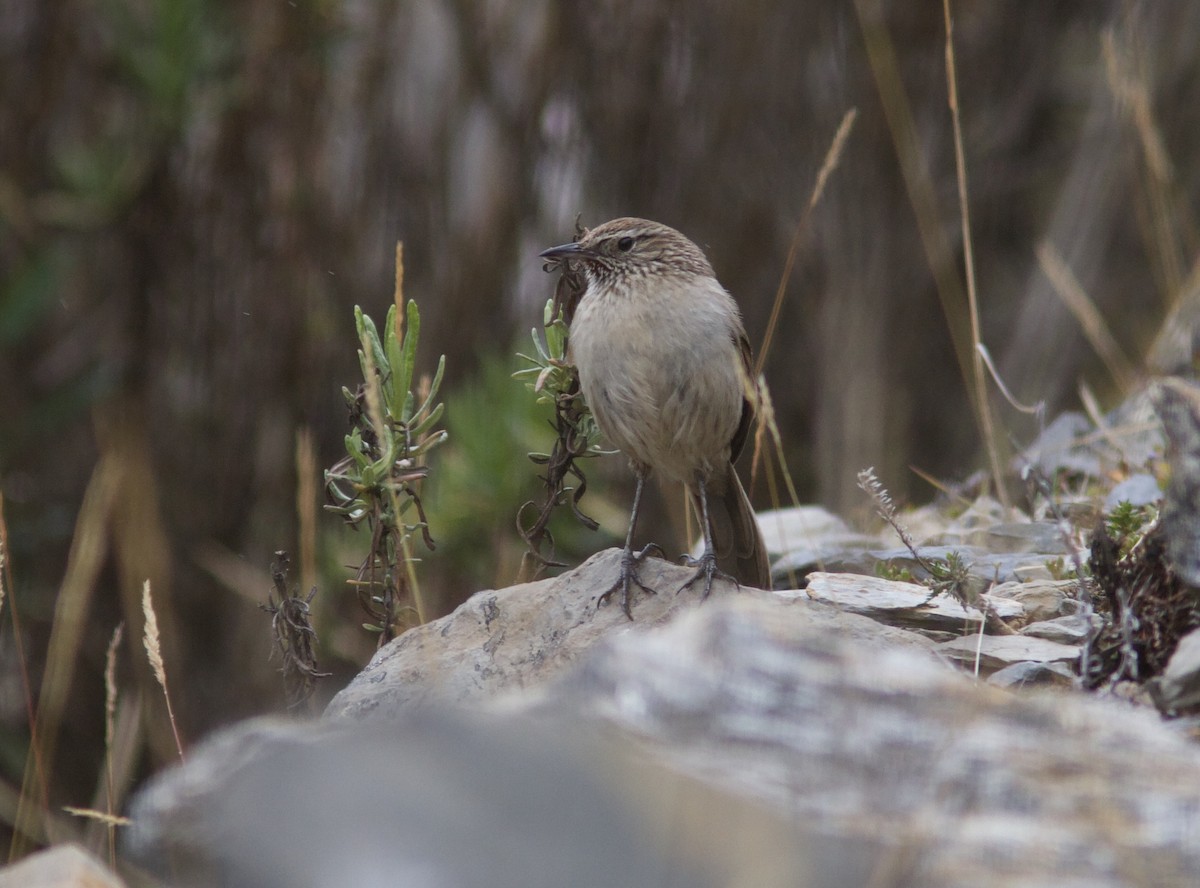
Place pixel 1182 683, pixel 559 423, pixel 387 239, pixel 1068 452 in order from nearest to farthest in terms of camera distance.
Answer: pixel 1182 683, pixel 559 423, pixel 1068 452, pixel 387 239

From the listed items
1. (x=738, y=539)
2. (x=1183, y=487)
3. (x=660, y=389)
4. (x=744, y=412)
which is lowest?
(x=738, y=539)

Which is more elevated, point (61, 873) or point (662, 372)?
point (662, 372)

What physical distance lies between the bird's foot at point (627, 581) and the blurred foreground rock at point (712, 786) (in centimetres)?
118

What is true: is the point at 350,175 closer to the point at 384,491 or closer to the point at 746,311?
the point at 746,311

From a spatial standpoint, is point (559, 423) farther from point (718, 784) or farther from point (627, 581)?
point (718, 784)

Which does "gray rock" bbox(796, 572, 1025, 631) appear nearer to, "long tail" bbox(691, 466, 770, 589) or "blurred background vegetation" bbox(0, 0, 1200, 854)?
"long tail" bbox(691, 466, 770, 589)

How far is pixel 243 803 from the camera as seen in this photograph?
6.05 ft

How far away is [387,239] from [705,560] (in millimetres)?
4138

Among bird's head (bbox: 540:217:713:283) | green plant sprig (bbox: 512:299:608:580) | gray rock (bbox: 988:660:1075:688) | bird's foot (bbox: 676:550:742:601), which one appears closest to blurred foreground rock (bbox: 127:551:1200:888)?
gray rock (bbox: 988:660:1075:688)

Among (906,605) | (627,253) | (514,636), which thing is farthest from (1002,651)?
(627,253)

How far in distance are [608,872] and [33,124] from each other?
595 centimetres

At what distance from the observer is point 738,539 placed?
4.05 m

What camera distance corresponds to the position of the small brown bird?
381cm

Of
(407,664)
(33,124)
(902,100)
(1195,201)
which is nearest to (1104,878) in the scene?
(407,664)
